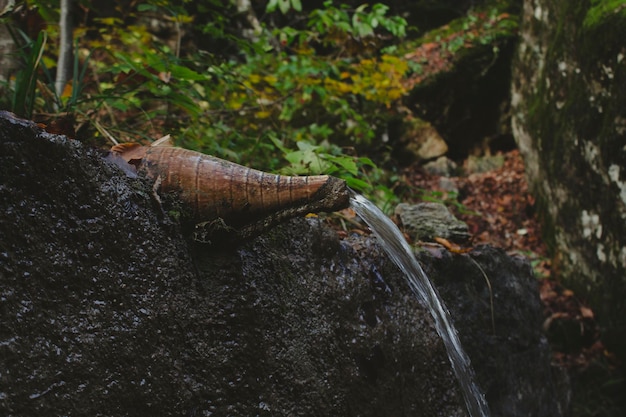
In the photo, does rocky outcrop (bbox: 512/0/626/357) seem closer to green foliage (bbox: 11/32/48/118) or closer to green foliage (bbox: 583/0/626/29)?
green foliage (bbox: 583/0/626/29)

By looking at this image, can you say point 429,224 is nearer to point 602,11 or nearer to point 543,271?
point 602,11

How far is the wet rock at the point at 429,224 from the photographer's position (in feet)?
8.21

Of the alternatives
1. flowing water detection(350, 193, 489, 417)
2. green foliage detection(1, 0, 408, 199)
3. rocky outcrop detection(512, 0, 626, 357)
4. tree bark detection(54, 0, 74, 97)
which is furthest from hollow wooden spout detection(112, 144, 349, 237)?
rocky outcrop detection(512, 0, 626, 357)

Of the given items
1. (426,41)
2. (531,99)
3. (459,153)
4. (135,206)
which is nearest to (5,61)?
(135,206)

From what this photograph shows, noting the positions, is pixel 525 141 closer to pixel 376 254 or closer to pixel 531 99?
pixel 531 99

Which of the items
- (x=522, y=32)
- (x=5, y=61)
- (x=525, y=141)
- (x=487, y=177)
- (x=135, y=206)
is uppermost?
(x=522, y=32)

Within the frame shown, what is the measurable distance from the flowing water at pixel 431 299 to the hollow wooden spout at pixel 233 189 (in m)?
0.40

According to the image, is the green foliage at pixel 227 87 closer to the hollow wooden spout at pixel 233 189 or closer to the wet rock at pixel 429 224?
the wet rock at pixel 429 224

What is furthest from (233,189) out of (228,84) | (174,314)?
(228,84)

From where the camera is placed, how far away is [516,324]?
249 cm

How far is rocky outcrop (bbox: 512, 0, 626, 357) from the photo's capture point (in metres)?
3.63

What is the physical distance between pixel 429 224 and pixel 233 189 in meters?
1.65

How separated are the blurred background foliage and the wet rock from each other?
0.47 feet

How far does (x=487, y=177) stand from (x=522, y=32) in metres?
1.76
